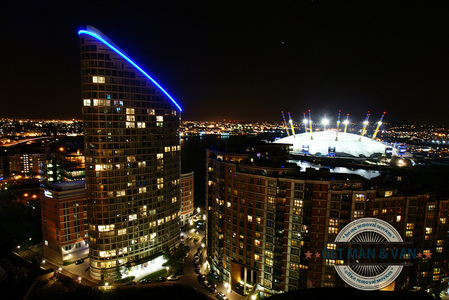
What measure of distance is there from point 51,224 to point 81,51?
2558 cm

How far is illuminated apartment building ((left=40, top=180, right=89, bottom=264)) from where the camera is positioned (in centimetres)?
3726

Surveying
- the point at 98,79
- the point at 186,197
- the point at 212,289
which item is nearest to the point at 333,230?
the point at 212,289

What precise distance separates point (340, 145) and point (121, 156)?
112138mm

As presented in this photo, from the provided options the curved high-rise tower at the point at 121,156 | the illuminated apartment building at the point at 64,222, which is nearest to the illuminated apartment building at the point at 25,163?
the illuminated apartment building at the point at 64,222

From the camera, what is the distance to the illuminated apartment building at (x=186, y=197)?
53.8 metres

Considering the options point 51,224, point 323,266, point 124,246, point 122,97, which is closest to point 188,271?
point 124,246

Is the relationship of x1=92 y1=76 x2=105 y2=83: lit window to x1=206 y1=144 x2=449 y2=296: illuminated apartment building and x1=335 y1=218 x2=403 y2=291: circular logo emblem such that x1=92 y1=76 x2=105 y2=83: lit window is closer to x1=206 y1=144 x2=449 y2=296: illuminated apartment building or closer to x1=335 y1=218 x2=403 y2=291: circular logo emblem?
x1=206 y1=144 x2=449 y2=296: illuminated apartment building

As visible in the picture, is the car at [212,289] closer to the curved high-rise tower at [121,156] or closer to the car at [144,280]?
the car at [144,280]

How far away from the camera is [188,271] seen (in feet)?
122

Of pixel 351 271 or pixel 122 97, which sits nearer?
pixel 351 271

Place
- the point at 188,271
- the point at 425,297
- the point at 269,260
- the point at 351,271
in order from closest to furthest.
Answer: the point at 425,297 < the point at 351,271 < the point at 269,260 < the point at 188,271

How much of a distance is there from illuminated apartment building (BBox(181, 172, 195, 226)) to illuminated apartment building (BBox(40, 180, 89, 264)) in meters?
19.3

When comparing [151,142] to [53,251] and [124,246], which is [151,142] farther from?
[53,251]

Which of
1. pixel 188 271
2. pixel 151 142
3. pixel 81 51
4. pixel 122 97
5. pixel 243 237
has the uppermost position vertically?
pixel 81 51
